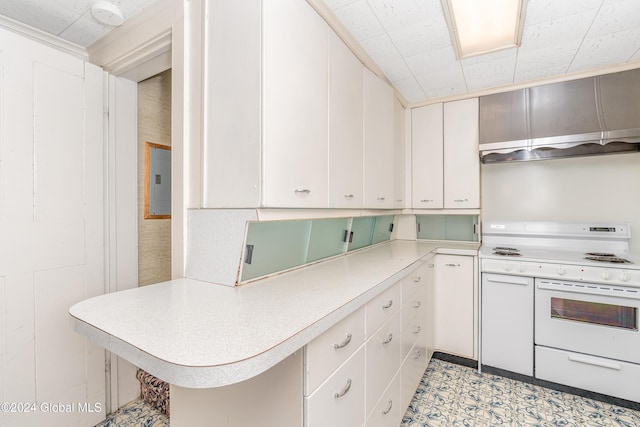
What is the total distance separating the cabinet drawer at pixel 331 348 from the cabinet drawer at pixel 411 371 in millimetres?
765

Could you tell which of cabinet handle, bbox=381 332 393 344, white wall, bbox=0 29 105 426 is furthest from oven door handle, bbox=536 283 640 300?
white wall, bbox=0 29 105 426

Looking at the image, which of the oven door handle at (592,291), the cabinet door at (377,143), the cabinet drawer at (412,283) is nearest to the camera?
the cabinet drawer at (412,283)

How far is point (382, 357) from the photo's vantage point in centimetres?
141

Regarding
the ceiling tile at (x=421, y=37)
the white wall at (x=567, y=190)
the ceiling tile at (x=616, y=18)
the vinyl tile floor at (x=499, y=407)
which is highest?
the ceiling tile at (x=421, y=37)

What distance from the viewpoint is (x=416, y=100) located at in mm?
2955

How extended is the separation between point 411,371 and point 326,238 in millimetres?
1011

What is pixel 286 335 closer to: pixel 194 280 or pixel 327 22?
pixel 194 280

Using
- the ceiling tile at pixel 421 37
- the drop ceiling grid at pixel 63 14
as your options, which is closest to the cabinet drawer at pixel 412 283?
the ceiling tile at pixel 421 37

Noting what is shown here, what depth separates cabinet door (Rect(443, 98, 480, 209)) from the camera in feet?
8.93

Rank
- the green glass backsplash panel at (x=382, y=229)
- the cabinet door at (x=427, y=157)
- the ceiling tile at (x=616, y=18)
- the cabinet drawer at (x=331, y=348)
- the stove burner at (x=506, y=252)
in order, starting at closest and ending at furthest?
1. the cabinet drawer at (x=331, y=348)
2. the ceiling tile at (x=616, y=18)
3. the stove burner at (x=506, y=252)
4. the green glass backsplash panel at (x=382, y=229)
5. the cabinet door at (x=427, y=157)

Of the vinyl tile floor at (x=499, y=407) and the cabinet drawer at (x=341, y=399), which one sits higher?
the cabinet drawer at (x=341, y=399)

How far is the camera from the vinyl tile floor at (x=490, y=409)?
1779mm

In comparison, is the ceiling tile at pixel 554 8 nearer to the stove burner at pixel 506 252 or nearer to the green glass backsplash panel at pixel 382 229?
the stove burner at pixel 506 252

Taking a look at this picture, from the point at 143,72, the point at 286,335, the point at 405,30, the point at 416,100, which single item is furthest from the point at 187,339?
the point at 416,100
